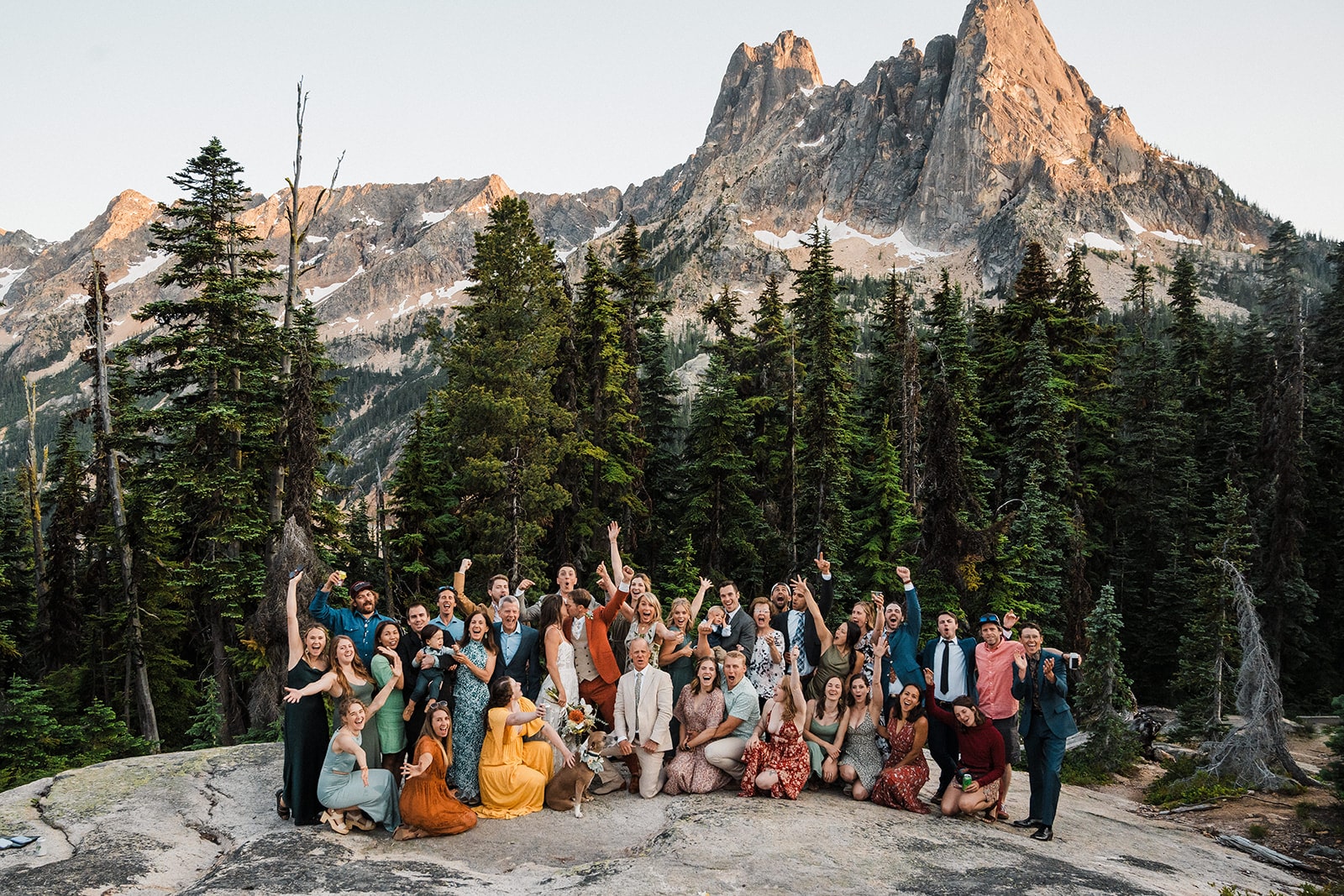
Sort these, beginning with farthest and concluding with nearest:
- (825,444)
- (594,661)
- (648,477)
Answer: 1. (648,477)
2. (825,444)
3. (594,661)

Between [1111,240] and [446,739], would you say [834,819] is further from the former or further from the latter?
[1111,240]

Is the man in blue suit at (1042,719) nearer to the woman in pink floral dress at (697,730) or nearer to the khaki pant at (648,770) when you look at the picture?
the woman in pink floral dress at (697,730)

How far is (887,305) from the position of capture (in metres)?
32.8

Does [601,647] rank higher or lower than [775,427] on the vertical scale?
lower

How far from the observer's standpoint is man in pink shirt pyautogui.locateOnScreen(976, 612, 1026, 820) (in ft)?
26.6

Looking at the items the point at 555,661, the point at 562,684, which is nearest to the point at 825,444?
the point at 555,661

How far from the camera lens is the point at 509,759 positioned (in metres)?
7.47

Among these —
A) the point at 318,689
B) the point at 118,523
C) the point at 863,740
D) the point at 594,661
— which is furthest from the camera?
the point at 118,523

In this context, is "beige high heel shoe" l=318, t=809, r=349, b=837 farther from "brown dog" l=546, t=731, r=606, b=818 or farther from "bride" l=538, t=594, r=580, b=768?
"bride" l=538, t=594, r=580, b=768

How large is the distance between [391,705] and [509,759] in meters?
1.24

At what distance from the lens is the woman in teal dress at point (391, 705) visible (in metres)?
7.36

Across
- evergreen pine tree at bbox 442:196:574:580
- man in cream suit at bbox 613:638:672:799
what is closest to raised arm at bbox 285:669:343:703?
man in cream suit at bbox 613:638:672:799

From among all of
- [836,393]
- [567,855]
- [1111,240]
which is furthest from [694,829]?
[1111,240]

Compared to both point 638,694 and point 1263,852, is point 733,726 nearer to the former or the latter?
point 638,694
